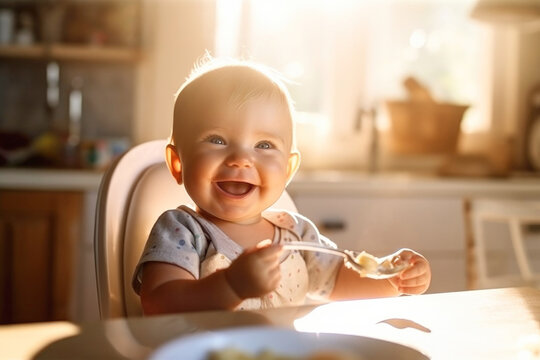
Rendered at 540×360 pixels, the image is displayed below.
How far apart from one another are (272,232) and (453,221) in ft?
5.95

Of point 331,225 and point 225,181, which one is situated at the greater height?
point 225,181

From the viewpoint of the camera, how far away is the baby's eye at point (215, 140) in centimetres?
89

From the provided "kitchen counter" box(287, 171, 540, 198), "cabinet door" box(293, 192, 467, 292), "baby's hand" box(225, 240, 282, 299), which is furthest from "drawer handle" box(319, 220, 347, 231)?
"baby's hand" box(225, 240, 282, 299)

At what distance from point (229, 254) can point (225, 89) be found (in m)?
0.21

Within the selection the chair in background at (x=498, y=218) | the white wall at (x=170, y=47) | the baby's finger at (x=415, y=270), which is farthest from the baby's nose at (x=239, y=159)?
the white wall at (x=170, y=47)

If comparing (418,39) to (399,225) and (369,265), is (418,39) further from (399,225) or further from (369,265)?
(369,265)

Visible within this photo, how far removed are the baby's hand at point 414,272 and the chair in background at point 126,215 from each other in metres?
0.38

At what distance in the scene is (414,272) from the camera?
86 centimetres

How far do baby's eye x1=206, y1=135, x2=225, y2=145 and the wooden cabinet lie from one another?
1601 millimetres

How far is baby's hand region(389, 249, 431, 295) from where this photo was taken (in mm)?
860

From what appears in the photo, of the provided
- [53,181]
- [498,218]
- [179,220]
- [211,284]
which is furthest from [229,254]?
[53,181]

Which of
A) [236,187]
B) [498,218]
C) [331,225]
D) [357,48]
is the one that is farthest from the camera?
[357,48]

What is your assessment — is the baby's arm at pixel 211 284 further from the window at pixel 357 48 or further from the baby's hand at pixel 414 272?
the window at pixel 357 48

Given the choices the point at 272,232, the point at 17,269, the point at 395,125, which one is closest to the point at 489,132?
the point at 395,125
